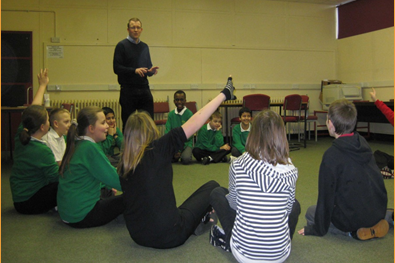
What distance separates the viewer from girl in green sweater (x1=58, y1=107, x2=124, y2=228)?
2.09 metres

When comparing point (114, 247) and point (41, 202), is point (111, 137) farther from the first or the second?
point (114, 247)

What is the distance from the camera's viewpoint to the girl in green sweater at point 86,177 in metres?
2.09

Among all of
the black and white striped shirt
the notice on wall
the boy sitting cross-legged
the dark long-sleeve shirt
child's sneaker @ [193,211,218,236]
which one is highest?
the notice on wall

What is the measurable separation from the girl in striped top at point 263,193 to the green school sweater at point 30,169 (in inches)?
58.4

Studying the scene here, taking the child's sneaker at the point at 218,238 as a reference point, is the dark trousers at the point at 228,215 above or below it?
above

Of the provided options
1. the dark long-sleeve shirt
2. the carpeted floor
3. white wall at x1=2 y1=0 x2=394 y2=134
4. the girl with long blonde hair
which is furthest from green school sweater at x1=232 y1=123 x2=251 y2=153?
the girl with long blonde hair

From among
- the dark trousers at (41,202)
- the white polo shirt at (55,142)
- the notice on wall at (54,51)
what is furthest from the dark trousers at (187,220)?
the notice on wall at (54,51)

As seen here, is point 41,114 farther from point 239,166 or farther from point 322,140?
point 322,140

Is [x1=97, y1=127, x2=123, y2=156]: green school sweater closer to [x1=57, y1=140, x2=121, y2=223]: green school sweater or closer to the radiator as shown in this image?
[x1=57, y1=140, x2=121, y2=223]: green school sweater

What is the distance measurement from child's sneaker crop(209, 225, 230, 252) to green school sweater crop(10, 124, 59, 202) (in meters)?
1.29

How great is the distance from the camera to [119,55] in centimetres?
375

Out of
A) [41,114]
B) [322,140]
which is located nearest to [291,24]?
[322,140]

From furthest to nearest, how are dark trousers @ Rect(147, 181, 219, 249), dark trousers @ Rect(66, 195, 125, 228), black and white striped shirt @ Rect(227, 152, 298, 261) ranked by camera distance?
dark trousers @ Rect(66, 195, 125, 228) → dark trousers @ Rect(147, 181, 219, 249) → black and white striped shirt @ Rect(227, 152, 298, 261)

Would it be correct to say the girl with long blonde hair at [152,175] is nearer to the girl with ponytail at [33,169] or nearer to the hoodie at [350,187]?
the hoodie at [350,187]
